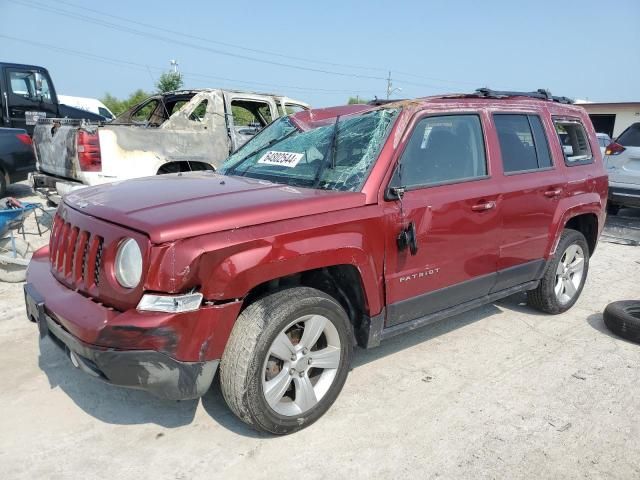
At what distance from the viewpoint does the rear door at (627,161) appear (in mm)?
8664

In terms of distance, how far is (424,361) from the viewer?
3807mm

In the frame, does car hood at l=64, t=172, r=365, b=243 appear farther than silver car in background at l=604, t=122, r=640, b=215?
No

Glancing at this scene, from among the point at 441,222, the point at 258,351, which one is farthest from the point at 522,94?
the point at 258,351

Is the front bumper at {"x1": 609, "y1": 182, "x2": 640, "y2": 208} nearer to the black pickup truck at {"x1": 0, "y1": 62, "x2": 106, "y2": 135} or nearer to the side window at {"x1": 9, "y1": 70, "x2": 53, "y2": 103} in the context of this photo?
the black pickup truck at {"x1": 0, "y1": 62, "x2": 106, "y2": 135}

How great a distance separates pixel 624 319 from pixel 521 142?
5.65 ft

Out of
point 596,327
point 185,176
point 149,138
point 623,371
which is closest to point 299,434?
point 185,176

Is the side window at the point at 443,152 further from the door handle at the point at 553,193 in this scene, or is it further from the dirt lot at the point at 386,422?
the dirt lot at the point at 386,422

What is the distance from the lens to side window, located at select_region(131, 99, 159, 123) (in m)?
8.18

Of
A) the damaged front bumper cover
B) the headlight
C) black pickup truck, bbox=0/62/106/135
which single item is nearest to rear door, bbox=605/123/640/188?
the damaged front bumper cover

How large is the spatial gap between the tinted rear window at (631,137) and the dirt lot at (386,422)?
6103 millimetres

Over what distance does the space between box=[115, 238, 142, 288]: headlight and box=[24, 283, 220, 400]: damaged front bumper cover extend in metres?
0.33

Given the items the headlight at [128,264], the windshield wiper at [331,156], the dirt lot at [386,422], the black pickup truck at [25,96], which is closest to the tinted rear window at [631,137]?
the dirt lot at [386,422]

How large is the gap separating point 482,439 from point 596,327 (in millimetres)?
2340

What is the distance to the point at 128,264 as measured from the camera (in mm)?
2502
